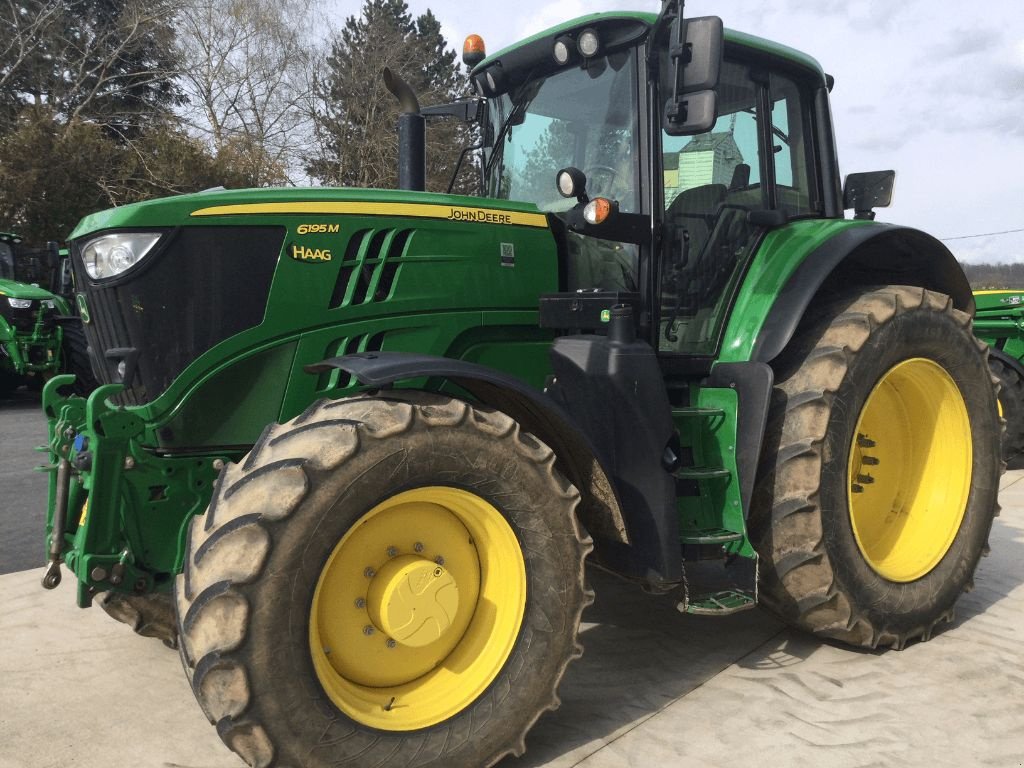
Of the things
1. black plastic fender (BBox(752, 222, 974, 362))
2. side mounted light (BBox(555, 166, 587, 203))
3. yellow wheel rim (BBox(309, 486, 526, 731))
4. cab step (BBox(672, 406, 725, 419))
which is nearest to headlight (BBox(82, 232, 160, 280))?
yellow wheel rim (BBox(309, 486, 526, 731))

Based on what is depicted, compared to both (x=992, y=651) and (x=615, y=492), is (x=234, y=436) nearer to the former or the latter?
(x=615, y=492)

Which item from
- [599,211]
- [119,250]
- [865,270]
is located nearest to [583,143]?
[599,211]

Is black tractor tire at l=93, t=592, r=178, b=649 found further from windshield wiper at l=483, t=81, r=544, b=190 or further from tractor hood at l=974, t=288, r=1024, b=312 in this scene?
tractor hood at l=974, t=288, r=1024, b=312

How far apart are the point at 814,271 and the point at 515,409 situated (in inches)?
53.6

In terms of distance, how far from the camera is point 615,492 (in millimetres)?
2941

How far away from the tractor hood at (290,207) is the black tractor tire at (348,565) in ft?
2.39

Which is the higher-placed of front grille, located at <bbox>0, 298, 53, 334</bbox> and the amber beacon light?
the amber beacon light

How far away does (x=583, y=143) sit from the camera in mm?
3488

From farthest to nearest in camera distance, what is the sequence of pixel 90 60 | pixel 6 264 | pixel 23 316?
pixel 90 60
pixel 6 264
pixel 23 316

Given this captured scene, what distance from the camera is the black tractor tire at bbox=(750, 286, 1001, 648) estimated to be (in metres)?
3.28

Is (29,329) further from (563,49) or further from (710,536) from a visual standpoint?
(710,536)

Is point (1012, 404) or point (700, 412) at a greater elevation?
point (700, 412)

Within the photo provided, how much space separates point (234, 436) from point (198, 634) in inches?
31.8

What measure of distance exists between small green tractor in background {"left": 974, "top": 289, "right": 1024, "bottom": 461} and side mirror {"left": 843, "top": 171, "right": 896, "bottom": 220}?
11.9ft
